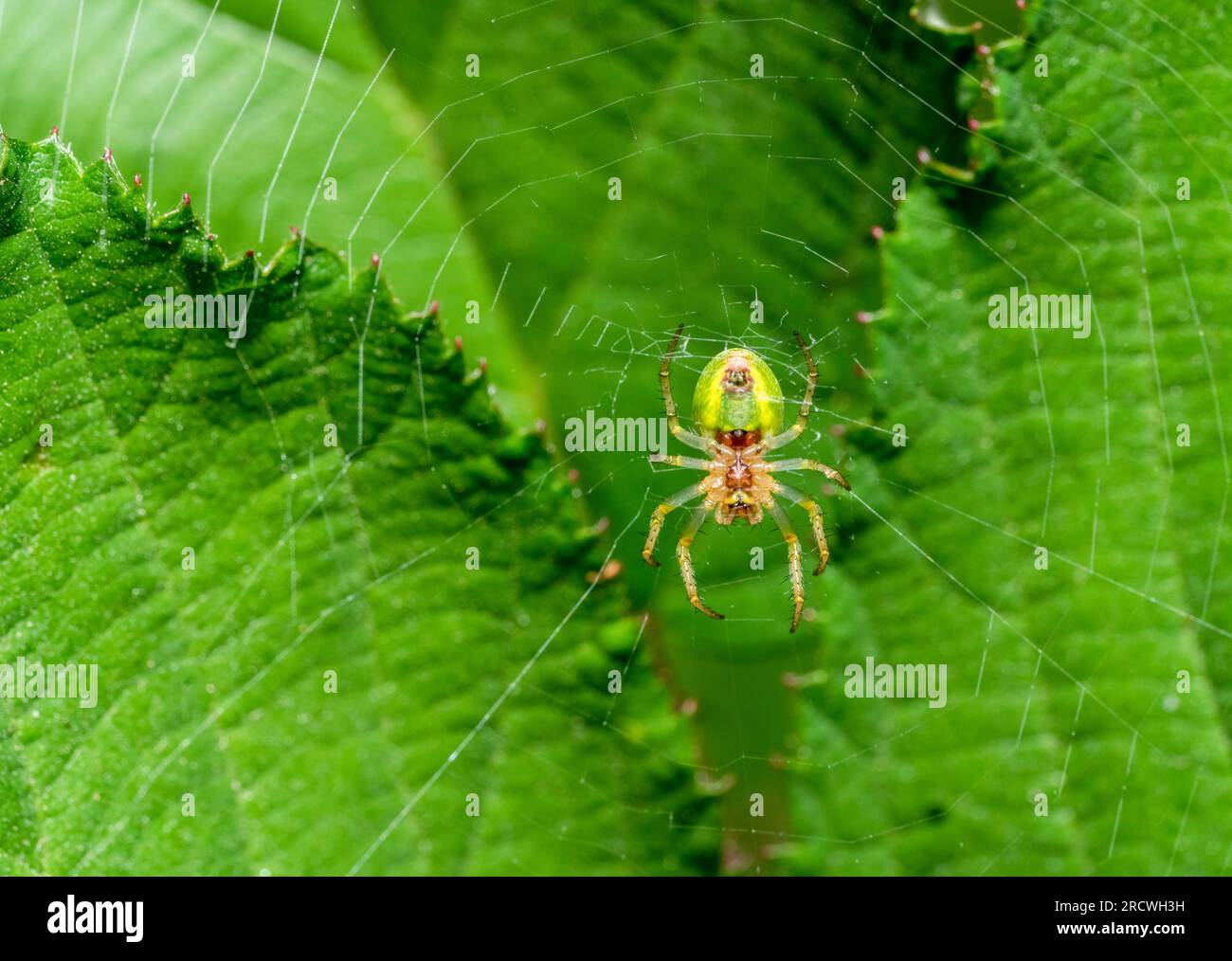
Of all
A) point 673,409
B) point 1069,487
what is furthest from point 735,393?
point 1069,487

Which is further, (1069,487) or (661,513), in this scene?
(661,513)

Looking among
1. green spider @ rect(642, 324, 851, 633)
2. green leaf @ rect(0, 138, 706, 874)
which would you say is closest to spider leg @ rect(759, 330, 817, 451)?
green spider @ rect(642, 324, 851, 633)

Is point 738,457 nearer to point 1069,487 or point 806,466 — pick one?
point 806,466

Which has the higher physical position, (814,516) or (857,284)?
(857,284)

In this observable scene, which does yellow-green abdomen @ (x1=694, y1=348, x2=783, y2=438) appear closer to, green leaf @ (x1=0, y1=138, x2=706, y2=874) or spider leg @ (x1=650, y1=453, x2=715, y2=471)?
spider leg @ (x1=650, y1=453, x2=715, y2=471)
